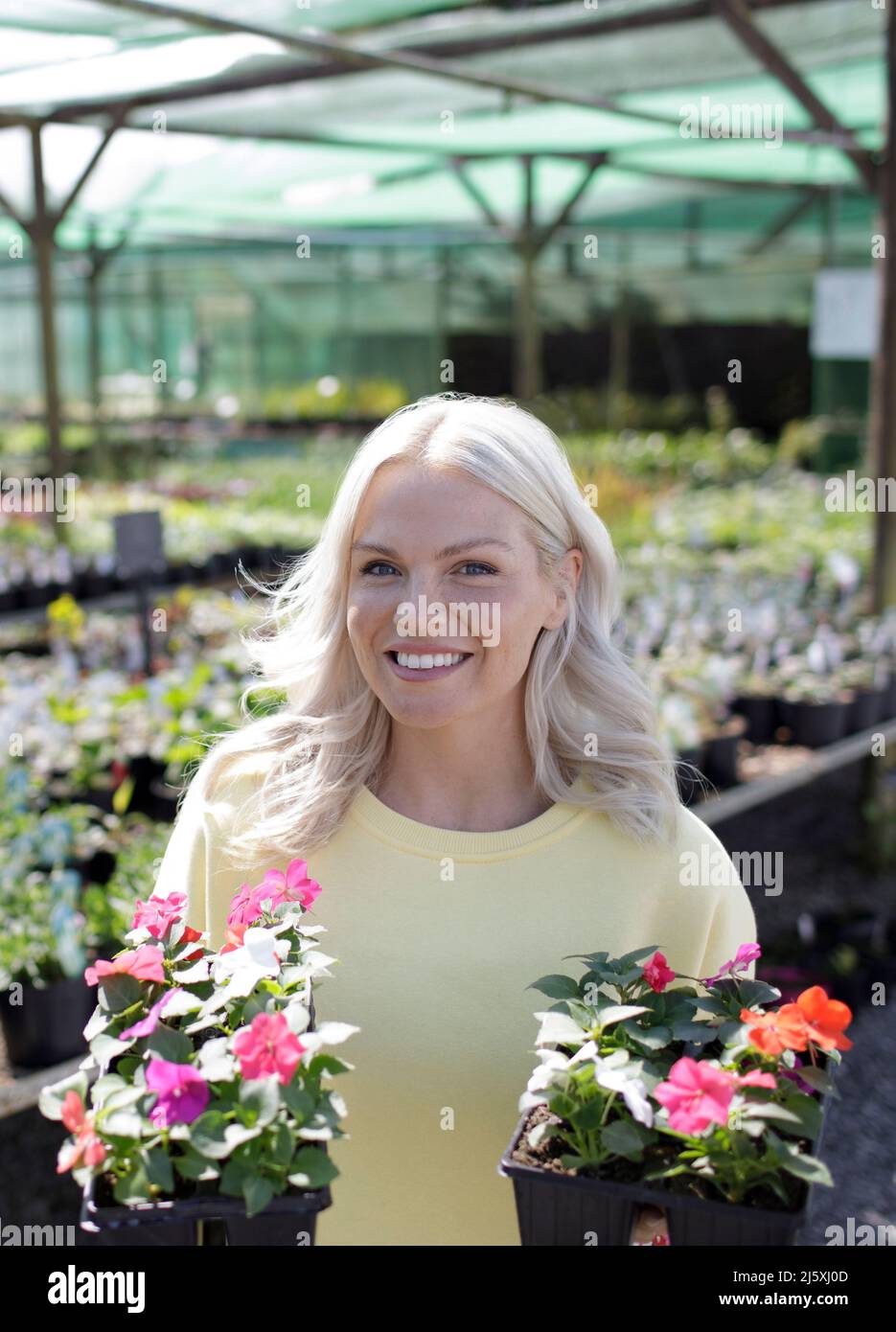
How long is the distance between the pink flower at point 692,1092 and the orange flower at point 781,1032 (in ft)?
0.17

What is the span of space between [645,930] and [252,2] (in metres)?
3.32

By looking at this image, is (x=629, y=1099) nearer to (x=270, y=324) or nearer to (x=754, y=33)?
(x=754, y=33)

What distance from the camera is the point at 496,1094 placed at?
1.24 m

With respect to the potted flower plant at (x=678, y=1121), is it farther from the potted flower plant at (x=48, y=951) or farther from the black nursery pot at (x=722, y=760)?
the black nursery pot at (x=722, y=760)

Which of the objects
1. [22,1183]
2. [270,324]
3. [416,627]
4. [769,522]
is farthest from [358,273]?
[416,627]

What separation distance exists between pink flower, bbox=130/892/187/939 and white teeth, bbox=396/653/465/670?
0.30 metres

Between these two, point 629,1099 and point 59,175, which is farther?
point 59,175

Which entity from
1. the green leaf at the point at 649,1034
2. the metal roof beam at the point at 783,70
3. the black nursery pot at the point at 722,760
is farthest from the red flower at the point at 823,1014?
the metal roof beam at the point at 783,70

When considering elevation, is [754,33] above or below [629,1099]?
above

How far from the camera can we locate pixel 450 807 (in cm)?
133

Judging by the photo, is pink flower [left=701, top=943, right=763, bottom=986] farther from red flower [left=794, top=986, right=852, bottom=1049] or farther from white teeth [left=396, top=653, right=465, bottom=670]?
white teeth [left=396, top=653, right=465, bottom=670]

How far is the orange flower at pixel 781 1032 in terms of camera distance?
0.90 metres

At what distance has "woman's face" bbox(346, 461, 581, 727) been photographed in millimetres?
1185
